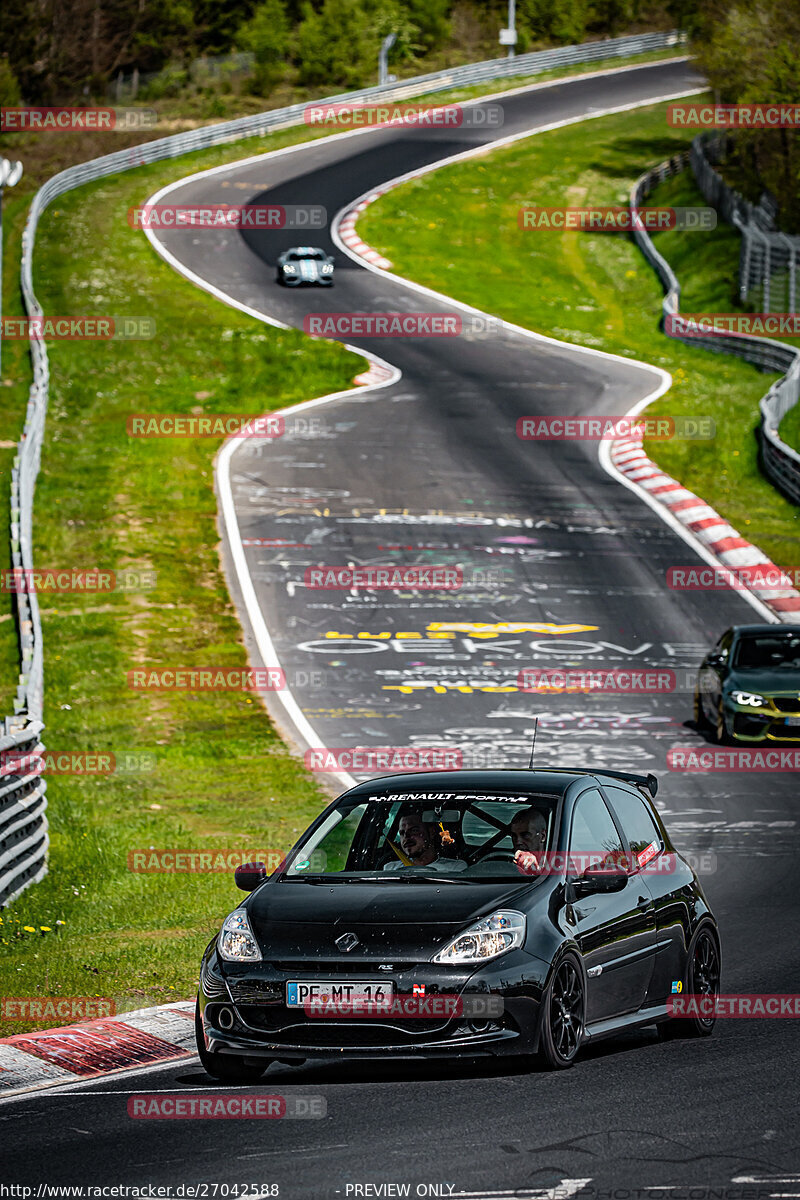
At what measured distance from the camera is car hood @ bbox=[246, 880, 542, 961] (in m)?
8.05

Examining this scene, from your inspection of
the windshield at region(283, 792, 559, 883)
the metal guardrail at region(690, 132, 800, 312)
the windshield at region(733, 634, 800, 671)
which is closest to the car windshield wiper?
the windshield at region(283, 792, 559, 883)

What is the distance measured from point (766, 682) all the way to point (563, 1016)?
12.9m

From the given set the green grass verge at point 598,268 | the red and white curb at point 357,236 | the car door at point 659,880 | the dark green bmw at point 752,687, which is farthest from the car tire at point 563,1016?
the red and white curb at point 357,236

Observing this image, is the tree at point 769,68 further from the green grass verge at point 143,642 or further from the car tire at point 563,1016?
the car tire at point 563,1016

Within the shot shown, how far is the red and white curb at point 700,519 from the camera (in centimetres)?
2798

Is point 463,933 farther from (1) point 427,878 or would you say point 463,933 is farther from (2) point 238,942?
(2) point 238,942

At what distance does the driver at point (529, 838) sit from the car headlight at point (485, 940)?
0.60 m

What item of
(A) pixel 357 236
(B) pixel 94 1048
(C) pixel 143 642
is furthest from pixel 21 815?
(A) pixel 357 236

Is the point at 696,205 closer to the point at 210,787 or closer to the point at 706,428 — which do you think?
the point at 706,428

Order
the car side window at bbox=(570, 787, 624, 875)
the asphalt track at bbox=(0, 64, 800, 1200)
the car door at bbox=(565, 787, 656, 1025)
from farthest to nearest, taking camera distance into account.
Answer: the car side window at bbox=(570, 787, 624, 875) → the car door at bbox=(565, 787, 656, 1025) → the asphalt track at bbox=(0, 64, 800, 1200)

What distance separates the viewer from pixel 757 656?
21.6 metres

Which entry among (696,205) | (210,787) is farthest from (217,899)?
(696,205)

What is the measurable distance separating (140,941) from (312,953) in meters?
4.65

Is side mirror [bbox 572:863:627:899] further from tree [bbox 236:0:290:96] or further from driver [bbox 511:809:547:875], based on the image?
tree [bbox 236:0:290:96]
